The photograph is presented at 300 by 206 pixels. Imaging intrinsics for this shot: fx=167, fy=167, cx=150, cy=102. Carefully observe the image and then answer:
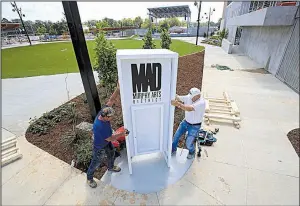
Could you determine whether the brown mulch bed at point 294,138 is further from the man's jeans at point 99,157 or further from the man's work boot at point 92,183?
the man's work boot at point 92,183

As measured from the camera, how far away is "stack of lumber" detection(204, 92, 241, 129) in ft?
17.9

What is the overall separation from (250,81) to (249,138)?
6.02 m

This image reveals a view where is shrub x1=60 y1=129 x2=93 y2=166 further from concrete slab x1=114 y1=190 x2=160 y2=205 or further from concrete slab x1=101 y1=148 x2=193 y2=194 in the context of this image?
concrete slab x1=114 y1=190 x2=160 y2=205

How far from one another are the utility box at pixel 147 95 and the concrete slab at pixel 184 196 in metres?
0.59

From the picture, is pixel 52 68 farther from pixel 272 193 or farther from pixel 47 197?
pixel 272 193

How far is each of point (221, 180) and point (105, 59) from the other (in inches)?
185

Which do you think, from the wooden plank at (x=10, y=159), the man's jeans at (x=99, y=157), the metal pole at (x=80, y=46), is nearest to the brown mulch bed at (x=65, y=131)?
the man's jeans at (x=99, y=157)

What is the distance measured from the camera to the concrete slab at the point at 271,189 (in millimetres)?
3061

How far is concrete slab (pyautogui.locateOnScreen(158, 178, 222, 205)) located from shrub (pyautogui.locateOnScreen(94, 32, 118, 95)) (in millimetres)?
3966

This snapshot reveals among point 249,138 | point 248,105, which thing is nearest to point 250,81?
point 248,105

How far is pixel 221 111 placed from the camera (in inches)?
238

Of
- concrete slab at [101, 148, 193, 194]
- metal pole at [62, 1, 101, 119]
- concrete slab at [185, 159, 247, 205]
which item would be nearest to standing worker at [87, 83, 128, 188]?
concrete slab at [101, 148, 193, 194]

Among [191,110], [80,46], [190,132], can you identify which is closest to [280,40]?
[190,132]

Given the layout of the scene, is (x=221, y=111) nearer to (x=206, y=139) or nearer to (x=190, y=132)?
(x=206, y=139)
